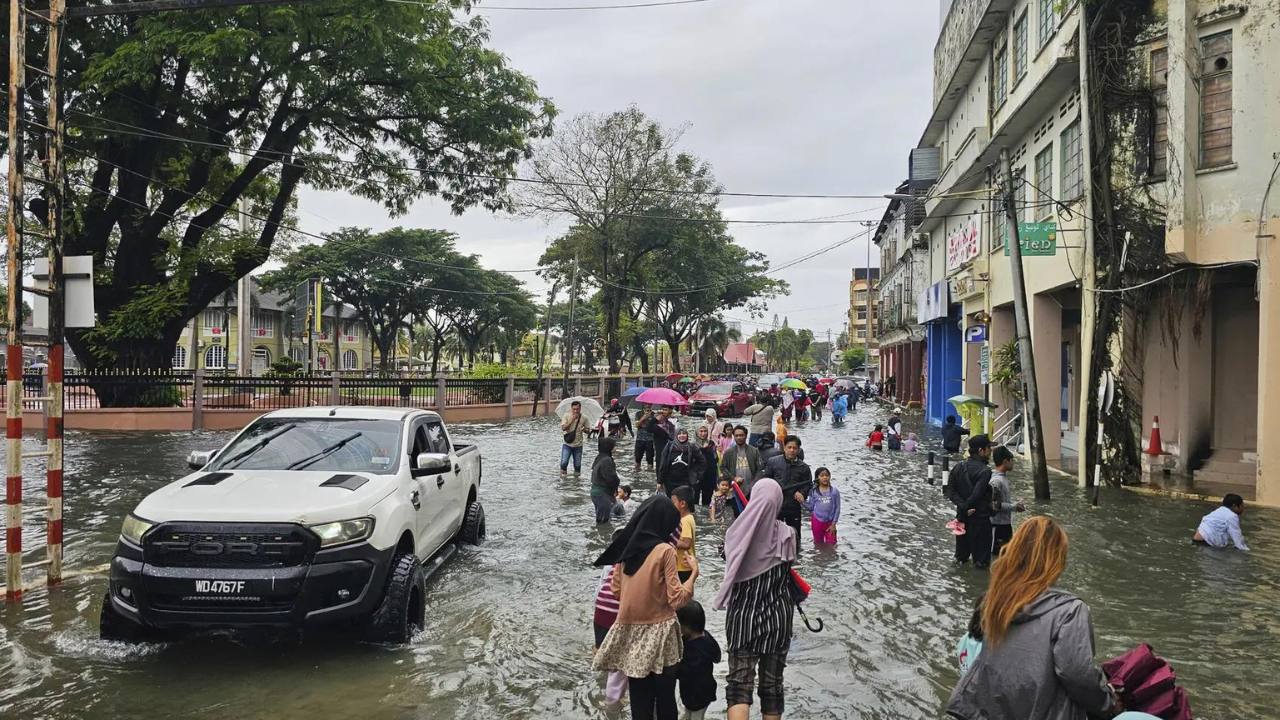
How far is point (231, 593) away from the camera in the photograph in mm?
5766

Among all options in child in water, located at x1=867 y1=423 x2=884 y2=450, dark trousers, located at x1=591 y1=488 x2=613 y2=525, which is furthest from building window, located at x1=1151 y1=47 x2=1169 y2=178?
dark trousers, located at x1=591 y1=488 x2=613 y2=525

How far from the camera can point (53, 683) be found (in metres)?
5.94

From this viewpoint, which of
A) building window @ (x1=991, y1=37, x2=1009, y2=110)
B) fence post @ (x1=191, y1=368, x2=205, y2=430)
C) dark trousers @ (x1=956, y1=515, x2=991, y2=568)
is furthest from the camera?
fence post @ (x1=191, y1=368, x2=205, y2=430)

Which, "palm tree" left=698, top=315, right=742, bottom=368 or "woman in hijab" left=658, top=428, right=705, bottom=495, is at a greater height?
"palm tree" left=698, top=315, right=742, bottom=368

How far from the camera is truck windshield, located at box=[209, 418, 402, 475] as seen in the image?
7266mm

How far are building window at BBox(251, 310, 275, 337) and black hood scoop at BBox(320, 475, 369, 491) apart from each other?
235ft

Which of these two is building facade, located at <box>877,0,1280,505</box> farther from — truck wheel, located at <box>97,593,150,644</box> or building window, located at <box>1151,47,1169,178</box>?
truck wheel, located at <box>97,593,150,644</box>

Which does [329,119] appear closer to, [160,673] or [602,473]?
[602,473]

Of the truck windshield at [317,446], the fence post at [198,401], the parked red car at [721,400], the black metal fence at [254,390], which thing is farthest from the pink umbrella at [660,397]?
the parked red car at [721,400]

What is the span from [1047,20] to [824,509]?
43.8 feet

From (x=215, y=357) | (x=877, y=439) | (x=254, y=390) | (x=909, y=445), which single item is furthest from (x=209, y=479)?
(x=215, y=357)

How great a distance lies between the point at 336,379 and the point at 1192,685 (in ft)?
81.5

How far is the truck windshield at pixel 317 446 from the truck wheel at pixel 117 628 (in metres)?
1.30

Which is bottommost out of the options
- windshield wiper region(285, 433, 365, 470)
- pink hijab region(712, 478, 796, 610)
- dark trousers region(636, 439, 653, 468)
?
dark trousers region(636, 439, 653, 468)
